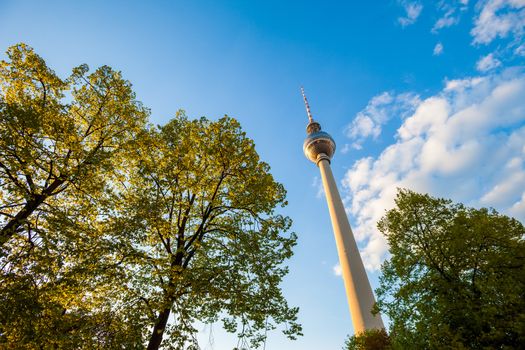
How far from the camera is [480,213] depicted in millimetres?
16250

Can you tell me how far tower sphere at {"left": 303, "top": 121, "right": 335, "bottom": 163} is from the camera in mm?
52500

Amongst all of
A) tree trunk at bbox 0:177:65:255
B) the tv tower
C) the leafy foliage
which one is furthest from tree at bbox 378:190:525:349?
tree trunk at bbox 0:177:65:255

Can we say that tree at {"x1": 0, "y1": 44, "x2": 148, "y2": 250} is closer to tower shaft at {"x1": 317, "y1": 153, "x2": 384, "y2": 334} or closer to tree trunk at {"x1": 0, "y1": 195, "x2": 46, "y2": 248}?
tree trunk at {"x1": 0, "y1": 195, "x2": 46, "y2": 248}

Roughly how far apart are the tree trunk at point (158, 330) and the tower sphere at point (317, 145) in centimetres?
4317

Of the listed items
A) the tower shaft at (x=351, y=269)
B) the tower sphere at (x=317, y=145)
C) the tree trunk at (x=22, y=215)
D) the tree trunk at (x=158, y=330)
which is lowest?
the tree trunk at (x=158, y=330)

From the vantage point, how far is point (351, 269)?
113ft

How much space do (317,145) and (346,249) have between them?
71.7 feet

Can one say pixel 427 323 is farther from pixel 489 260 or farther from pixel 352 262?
pixel 352 262

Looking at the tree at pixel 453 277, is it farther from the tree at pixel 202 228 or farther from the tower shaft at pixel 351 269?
the tower shaft at pixel 351 269

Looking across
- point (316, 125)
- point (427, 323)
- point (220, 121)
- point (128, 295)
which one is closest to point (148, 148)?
point (220, 121)

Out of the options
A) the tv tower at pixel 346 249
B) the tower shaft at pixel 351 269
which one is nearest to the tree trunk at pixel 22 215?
the tv tower at pixel 346 249

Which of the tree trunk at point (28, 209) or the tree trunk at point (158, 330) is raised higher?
the tree trunk at point (28, 209)

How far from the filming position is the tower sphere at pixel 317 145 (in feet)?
172

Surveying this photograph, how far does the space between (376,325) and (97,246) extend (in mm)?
28251
